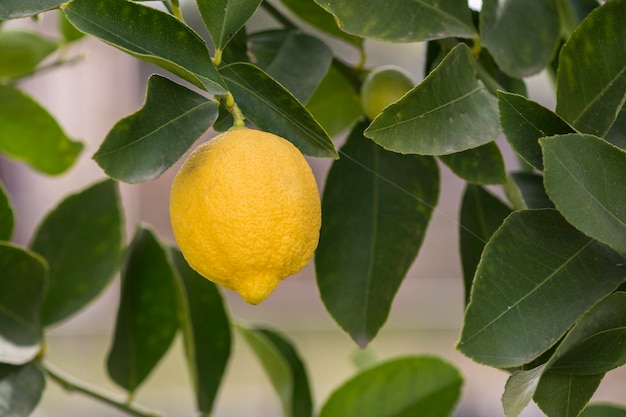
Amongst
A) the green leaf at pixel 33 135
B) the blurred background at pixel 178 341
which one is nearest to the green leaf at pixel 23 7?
the green leaf at pixel 33 135

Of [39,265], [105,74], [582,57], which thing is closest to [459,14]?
[582,57]

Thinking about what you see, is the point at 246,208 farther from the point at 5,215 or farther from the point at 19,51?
the point at 19,51

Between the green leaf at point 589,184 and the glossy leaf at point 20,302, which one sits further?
the glossy leaf at point 20,302

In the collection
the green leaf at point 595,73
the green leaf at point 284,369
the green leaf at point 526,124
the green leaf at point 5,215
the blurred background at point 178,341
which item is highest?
the green leaf at point 595,73

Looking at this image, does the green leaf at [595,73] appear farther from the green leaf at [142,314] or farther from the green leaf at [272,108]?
the green leaf at [142,314]

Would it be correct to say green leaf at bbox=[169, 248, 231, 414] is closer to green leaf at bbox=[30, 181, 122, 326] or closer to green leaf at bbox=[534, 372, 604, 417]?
green leaf at bbox=[30, 181, 122, 326]

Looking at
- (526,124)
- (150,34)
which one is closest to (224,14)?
(150,34)

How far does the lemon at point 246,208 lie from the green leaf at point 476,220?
18 centimetres

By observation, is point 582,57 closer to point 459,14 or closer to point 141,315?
point 459,14

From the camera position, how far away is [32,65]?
0.84 m

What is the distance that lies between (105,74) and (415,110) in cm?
466

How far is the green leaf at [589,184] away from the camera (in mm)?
355

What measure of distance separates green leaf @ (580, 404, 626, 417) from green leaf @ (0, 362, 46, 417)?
0.35 meters

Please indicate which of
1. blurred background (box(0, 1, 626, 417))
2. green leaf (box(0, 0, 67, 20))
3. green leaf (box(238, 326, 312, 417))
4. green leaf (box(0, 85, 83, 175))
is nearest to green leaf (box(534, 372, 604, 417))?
green leaf (box(0, 0, 67, 20))
